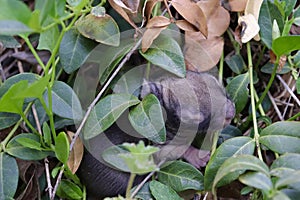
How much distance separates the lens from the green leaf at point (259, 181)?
0.98m

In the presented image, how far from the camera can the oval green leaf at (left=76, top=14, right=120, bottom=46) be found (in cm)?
141

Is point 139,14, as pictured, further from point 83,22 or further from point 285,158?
point 285,158

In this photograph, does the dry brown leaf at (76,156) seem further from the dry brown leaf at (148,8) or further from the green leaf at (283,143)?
the green leaf at (283,143)

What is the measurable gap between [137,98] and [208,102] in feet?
0.73

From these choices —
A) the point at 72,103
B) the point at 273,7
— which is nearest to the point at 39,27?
the point at 72,103

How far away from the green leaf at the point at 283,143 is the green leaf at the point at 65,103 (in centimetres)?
52

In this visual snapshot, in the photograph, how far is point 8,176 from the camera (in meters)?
1.32

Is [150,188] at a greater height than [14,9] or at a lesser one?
lesser

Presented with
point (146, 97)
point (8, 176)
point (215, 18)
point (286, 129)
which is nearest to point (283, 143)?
point (286, 129)

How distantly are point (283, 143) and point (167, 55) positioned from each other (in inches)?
15.9

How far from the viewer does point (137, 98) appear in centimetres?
140

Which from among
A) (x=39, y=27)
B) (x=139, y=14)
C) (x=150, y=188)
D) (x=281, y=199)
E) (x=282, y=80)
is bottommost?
(x=150, y=188)

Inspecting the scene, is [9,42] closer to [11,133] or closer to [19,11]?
[11,133]

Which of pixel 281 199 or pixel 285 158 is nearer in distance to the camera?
pixel 281 199
